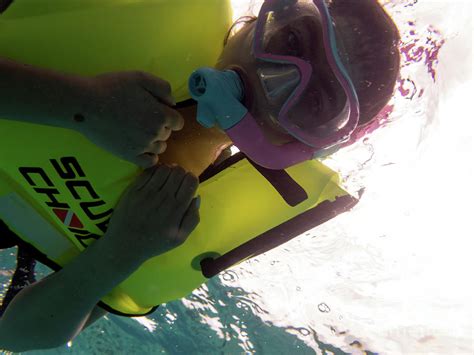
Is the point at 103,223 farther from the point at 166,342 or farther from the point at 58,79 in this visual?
the point at 166,342

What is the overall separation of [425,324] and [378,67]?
6.98m

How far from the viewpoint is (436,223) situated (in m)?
6.19

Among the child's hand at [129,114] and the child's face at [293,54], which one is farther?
the child's face at [293,54]

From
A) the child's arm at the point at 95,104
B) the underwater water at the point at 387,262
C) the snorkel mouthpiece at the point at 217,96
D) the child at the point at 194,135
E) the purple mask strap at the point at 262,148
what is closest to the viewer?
the child's arm at the point at 95,104

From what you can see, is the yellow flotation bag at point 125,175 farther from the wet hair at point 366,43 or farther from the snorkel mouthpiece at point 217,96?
the wet hair at point 366,43

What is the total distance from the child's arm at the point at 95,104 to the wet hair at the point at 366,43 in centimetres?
117

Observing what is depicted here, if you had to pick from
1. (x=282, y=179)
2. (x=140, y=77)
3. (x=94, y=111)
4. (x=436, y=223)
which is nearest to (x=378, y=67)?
(x=282, y=179)

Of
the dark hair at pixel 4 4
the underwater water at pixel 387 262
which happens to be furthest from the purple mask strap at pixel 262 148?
the underwater water at pixel 387 262

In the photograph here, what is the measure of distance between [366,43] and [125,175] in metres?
1.68

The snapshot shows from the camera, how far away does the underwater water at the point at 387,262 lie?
4191 millimetres

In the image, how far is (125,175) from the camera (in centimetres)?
250

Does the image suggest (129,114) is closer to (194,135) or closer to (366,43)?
(194,135)

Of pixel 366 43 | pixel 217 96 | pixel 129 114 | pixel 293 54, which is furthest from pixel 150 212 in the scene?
Answer: pixel 366 43

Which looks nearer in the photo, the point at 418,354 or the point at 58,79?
the point at 58,79
